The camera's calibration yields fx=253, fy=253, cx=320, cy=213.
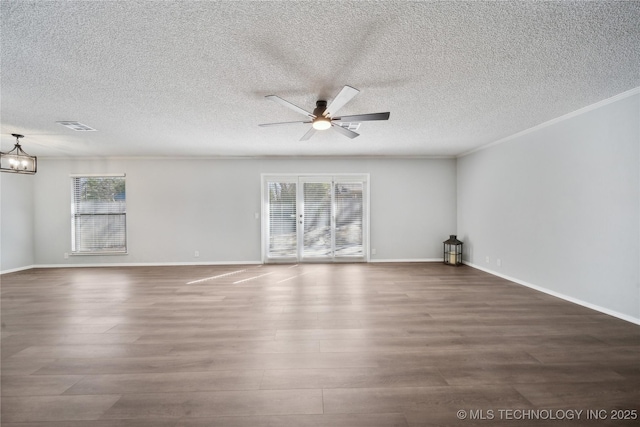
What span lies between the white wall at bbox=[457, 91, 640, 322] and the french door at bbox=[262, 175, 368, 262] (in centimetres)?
263

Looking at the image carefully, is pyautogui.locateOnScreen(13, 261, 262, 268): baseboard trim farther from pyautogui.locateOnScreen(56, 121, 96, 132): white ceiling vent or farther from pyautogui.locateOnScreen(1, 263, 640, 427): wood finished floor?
pyautogui.locateOnScreen(56, 121, 96, 132): white ceiling vent

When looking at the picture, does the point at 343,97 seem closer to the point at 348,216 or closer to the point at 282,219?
the point at 348,216

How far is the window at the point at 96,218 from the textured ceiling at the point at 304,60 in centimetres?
234

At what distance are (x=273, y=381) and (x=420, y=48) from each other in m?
2.69

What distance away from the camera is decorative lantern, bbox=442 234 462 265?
5.50 metres

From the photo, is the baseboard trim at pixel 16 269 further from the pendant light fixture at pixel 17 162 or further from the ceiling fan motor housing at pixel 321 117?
the ceiling fan motor housing at pixel 321 117

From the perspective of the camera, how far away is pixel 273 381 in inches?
71.2

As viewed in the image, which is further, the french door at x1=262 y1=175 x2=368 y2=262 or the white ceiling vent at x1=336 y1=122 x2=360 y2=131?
the french door at x1=262 y1=175 x2=368 y2=262

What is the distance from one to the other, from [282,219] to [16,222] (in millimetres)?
5522

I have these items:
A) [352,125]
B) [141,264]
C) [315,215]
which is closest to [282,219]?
[315,215]

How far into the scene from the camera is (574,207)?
3.29m

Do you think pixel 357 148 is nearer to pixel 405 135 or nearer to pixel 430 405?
pixel 405 135

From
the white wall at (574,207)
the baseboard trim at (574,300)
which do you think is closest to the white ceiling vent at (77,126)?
the white wall at (574,207)

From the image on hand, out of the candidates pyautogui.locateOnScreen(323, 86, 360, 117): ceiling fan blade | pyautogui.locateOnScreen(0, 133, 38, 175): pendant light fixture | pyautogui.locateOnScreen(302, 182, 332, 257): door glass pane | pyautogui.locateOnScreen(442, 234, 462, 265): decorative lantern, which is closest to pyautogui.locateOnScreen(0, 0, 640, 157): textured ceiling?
pyautogui.locateOnScreen(323, 86, 360, 117): ceiling fan blade
